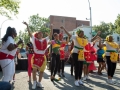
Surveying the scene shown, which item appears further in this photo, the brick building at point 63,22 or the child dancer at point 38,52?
the brick building at point 63,22

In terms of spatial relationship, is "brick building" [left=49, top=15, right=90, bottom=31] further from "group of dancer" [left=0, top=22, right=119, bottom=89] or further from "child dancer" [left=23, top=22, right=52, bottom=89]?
"child dancer" [left=23, top=22, right=52, bottom=89]

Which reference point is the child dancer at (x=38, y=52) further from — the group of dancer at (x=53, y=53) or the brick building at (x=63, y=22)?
the brick building at (x=63, y=22)

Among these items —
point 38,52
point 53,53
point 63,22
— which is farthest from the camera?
point 63,22

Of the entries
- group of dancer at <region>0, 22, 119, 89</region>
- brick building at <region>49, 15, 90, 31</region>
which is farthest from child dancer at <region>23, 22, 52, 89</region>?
brick building at <region>49, 15, 90, 31</region>

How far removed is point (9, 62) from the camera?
16.3 feet

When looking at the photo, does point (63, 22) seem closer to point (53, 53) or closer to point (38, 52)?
point (53, 53)

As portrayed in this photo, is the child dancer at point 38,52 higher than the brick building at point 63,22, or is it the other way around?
the brick building at point 63,22

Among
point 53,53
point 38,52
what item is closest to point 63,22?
point 53,53

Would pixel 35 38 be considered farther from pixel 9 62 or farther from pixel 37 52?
pixel 9 62

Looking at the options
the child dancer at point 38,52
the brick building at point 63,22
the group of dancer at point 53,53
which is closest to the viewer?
the group of dancer at point 53,53

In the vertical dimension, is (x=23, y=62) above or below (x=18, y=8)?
Answer: below

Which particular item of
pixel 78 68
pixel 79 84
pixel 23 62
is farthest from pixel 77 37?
pixel 23 62

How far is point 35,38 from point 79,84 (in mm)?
2352

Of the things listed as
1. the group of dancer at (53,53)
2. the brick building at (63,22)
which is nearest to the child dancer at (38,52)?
the group of dancer at (53,53)
